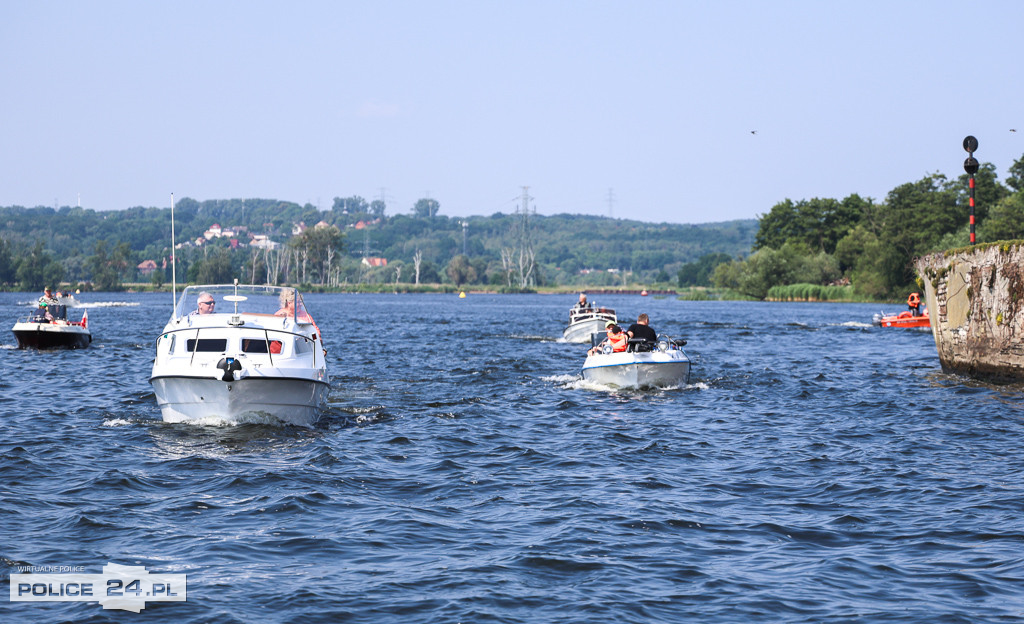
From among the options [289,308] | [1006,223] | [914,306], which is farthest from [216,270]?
[289,308]

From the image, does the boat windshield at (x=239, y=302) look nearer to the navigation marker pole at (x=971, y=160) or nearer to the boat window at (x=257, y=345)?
the boat window at (x=257, y=345)

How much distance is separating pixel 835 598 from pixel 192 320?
1435 centimetres

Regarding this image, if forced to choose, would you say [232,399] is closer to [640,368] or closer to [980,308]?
[640,368]

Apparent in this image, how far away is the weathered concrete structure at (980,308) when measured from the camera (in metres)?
25.7

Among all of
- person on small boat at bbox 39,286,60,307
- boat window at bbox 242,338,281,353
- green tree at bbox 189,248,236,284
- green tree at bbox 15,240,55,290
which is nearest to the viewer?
boat window at bbox 242,338,281,353

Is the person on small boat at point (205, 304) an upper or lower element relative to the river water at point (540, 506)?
upper

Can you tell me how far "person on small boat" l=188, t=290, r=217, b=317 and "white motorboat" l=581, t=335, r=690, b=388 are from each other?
9748 mm

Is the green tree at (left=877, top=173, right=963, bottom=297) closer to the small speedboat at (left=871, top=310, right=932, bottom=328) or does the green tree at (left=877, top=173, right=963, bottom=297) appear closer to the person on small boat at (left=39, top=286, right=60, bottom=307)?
the small speedboat at (left=871, top=310, right=932, bottom=328)

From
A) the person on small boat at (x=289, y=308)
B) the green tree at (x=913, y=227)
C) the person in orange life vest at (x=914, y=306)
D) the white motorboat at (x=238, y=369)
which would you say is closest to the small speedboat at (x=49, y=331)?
the person on small boat at (x=289, y=308)

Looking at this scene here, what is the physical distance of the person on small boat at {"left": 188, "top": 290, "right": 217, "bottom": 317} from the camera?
68.6 feet

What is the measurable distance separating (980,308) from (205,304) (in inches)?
Result: 782

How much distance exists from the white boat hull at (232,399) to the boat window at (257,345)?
1.05 metres

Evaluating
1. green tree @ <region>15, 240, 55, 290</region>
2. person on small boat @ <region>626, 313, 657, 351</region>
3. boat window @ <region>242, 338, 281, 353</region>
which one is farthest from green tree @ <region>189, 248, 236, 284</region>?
boat window @ <region>242, 338, 281, 353</region>

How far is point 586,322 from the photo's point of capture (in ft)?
148
